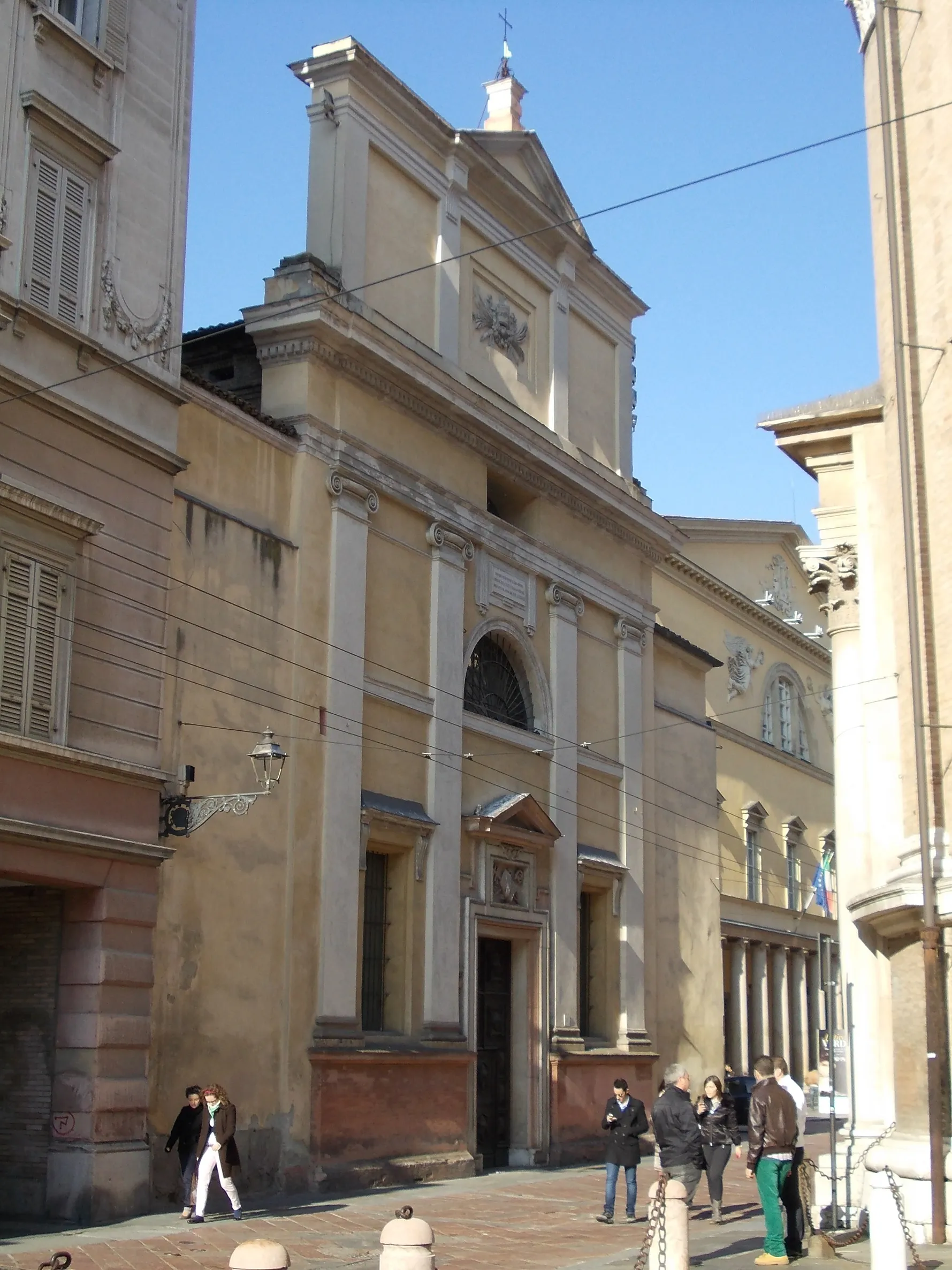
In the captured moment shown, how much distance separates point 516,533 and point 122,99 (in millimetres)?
9889

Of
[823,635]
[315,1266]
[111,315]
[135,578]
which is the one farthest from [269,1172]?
[823,635]

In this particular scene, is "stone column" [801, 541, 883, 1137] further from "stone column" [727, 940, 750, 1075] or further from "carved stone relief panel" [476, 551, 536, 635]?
"stone column" [727, 940, 750, 1075]

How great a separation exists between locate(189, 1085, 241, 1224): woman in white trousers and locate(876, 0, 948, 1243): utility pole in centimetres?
673

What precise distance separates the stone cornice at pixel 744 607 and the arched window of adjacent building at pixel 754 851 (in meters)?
4.64

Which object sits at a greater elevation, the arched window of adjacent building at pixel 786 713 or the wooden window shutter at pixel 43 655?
the arched window of adjacent building at pixel 786 713

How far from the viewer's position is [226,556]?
64.3 ft

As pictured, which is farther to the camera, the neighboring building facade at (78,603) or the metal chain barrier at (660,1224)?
the neighboring building facade at (78,603)

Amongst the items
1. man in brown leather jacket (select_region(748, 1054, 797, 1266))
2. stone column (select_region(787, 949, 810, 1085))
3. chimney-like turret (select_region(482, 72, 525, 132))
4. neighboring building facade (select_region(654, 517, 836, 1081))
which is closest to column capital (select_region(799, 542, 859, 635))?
man in brown leather jacket (select_region(748, 1054, 797, 1266))

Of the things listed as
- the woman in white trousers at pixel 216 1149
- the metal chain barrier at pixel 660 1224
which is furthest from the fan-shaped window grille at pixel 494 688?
the metal chain barrier at pixel 660 1224

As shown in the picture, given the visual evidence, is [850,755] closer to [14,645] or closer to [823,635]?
[14,645]

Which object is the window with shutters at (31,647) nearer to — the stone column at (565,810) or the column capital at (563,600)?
the stone column at (565,810)

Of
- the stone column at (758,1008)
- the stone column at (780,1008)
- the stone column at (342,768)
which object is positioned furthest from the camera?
the stone column at (780,1008)

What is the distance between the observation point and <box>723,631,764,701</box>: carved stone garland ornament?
140ft

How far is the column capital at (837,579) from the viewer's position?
59.7ft
